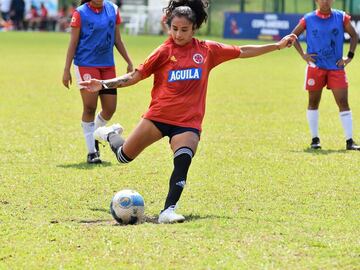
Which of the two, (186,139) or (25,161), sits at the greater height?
(186,139)

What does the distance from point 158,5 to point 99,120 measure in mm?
41456

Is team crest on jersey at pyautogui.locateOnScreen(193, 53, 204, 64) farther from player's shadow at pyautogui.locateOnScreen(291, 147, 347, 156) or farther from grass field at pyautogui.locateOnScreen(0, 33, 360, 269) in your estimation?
player's shadow at pyautogui.locateOnScreen(291, 147, 347, 156)

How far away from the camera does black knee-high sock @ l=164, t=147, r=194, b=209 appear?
8.00 m

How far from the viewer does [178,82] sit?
8188 millimetres

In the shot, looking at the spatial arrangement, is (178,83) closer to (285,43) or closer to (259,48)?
(259,48)

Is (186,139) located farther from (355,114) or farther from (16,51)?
(16,51)

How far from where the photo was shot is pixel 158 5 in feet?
172

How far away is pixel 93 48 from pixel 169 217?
4023 mm

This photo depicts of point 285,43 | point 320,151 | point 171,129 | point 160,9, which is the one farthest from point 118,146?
point 160,9

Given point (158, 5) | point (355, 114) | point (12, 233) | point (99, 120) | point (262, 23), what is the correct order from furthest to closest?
point (158, 5) < point (262, 23) < point (355, 114) < point (99, 120) < point (12, 233)

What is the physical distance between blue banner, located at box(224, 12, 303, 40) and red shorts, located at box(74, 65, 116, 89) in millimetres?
30532

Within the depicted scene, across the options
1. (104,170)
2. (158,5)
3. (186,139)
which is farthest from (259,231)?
(158,5)

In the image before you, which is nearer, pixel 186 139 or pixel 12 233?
pixel 12 233

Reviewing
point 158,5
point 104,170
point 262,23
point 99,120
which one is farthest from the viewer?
point 158,5
